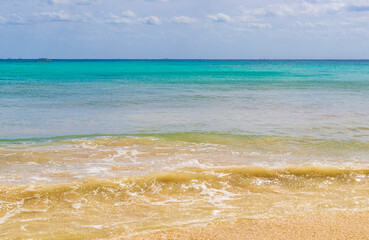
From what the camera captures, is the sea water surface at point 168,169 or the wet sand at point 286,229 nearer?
the wet sand at point 286,229

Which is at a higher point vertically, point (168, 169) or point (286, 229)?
point (286, 229)

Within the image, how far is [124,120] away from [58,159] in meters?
6.66

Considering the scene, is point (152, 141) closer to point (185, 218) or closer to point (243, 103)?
point (185, 218)

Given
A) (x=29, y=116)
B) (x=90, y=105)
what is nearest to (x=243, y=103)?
(x=90, y=105)

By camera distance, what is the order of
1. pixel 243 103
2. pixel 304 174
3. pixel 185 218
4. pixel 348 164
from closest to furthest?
pixel 185 218
pixel 304 174
pixel 348 164
pixel 243 103

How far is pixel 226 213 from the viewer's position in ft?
23.1

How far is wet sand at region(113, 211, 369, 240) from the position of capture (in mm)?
5914

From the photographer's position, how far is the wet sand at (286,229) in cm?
591

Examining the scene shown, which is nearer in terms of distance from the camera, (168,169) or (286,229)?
(286,229)

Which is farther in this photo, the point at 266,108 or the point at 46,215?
the point at 266,108

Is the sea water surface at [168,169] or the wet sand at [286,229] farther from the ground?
the wet sand at [286,229]

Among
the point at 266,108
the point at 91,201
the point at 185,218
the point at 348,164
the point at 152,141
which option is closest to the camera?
the point at 185,218

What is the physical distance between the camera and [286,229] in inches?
242

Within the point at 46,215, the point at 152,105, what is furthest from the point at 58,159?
the point at 152,105
